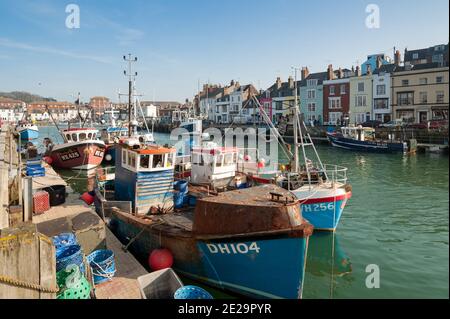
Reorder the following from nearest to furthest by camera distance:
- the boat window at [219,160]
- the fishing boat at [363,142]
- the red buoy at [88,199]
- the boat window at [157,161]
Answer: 1. the boat window at [157,161]
2. the boat window at [219,160]
3. the red buoy at [88,199]
4. the fishing boat at [363,142]

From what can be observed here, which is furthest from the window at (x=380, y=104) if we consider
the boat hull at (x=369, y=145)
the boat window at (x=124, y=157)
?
the boat window at (x=124, y=157)

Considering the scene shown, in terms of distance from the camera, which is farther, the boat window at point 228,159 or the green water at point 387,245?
the boat window at point 228,159

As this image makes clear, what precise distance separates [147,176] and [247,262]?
519 cm

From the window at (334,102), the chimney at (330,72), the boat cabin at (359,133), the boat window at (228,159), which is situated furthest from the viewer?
the chimney at (330,72)

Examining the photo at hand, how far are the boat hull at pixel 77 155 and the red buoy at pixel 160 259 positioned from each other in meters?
24.8

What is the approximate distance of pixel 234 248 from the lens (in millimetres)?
8461

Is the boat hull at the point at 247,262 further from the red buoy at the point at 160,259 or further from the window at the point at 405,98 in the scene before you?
the window at the point at 405,98

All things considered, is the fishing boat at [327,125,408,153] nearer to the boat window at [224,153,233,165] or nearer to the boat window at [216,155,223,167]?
the boat window at [224,153,233,165]

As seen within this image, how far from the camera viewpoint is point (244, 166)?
20.1 m

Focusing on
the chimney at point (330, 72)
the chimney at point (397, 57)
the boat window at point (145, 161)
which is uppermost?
the chimney at point (397, 57)

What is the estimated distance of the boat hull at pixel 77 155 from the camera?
107 ft

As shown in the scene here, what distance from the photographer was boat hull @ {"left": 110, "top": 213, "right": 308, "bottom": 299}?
809cm

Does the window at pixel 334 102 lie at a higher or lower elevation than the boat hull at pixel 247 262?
higher

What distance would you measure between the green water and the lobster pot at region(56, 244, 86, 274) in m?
3.50
